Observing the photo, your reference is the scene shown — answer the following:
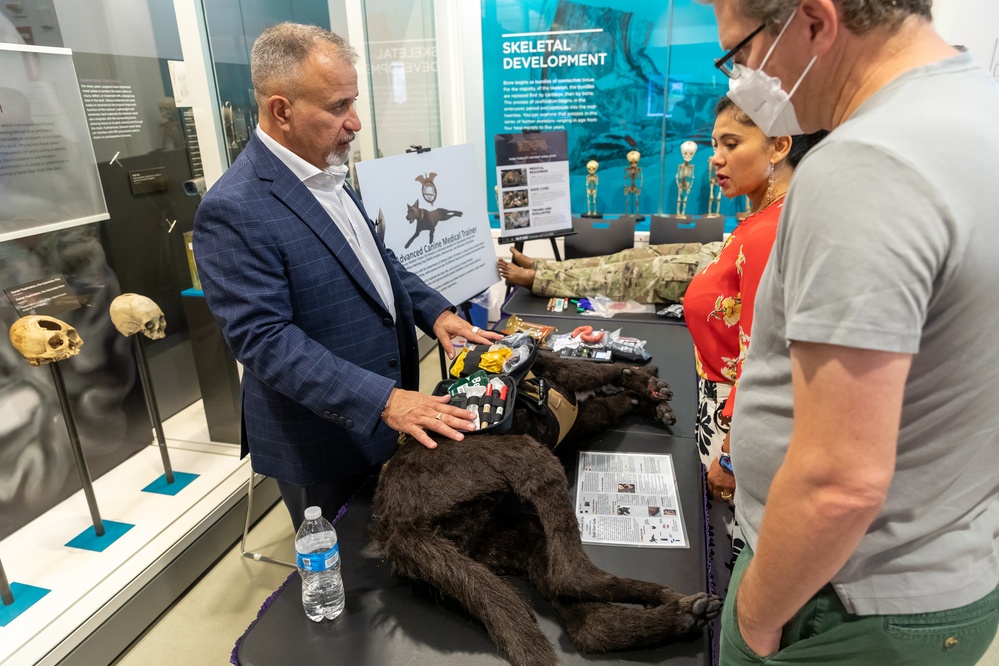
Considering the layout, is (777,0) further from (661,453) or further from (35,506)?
(35,506)

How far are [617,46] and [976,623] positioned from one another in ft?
15.7

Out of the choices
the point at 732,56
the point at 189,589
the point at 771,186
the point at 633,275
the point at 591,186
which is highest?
the point at 732,56

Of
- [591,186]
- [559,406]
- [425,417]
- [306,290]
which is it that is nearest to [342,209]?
[306,290]

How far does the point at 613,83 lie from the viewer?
4844 mm

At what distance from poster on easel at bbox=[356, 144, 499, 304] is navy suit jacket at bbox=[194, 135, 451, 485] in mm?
915

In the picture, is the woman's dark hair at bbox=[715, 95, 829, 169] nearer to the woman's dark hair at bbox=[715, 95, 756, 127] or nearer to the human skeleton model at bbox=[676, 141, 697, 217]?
the woman's dark hair at bbox=[715, 95, 756, 127]

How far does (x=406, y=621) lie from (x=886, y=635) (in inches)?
33.6

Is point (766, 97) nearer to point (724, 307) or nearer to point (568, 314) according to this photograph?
point (724, 307)

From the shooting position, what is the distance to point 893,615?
0.74 metres

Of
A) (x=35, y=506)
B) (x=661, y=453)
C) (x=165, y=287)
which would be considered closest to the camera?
(x=661, y=453)

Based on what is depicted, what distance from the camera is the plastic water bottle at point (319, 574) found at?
122 centimetres

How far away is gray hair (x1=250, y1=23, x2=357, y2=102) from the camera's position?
1.53 metres

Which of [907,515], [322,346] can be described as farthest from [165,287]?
[907,515]

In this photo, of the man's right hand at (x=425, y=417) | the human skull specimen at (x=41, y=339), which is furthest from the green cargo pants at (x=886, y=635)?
the human skull specimen at (x=41, y=339)
